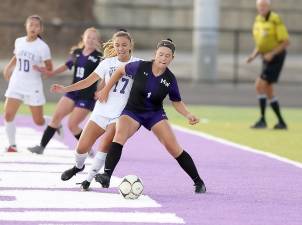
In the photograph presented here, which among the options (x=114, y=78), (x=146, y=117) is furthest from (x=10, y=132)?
(x=146, y=117)

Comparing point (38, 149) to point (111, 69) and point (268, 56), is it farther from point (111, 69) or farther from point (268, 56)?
point (268, 56)

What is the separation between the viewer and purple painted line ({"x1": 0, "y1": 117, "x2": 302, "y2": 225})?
10.5 metres

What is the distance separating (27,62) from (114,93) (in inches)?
145

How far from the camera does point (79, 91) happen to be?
15234 mm

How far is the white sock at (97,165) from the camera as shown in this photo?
11.9 m

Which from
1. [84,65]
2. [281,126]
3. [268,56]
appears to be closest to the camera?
[84,65]

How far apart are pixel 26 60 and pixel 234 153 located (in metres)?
3.28

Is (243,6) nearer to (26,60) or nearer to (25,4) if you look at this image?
(25,4)

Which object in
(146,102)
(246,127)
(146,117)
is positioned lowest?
(246,127)

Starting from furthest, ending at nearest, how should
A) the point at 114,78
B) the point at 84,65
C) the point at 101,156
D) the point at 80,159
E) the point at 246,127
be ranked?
the point at 246,127 → the point at 84,65 → the point at 80,159 → the point at 101,156 → the point at 114,78

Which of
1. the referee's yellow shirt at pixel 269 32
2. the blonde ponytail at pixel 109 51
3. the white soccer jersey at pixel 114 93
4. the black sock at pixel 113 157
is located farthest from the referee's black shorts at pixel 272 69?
the black sock at pixel 113 157

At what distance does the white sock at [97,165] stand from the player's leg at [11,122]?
374cm

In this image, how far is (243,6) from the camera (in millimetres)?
46125

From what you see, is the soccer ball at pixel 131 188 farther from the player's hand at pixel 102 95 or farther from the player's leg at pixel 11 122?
the player's leg at pixel 11 122
